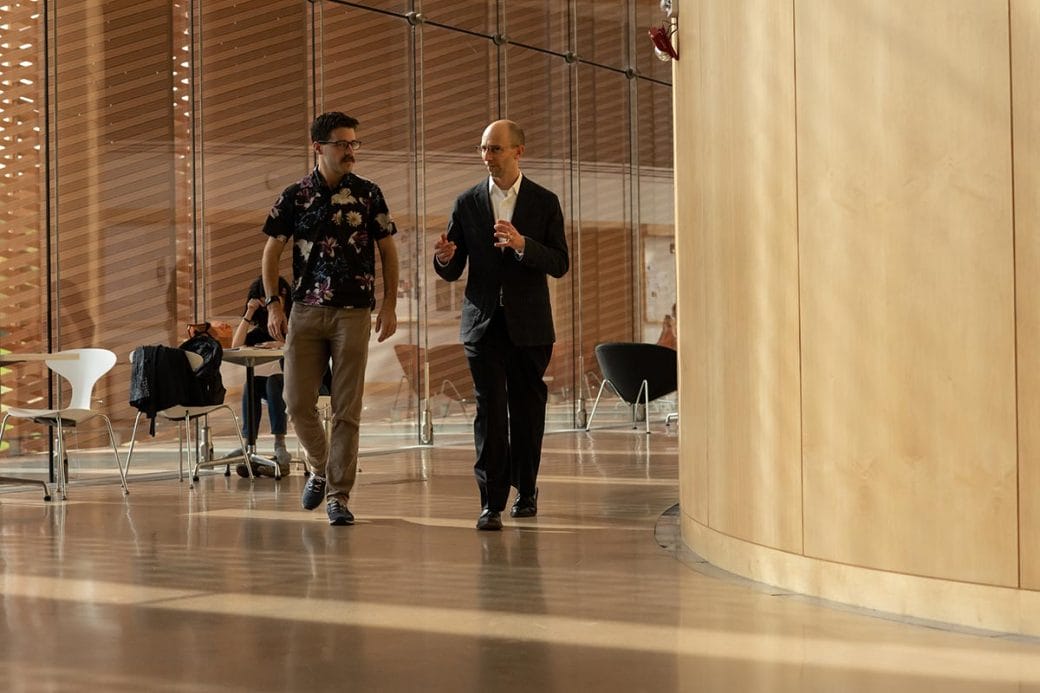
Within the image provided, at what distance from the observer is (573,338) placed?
1262 cm

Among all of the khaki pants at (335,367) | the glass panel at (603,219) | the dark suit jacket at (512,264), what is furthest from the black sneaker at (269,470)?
the glass panel at (603,219)

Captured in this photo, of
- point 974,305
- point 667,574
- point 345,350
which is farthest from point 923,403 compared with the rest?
point 345,350

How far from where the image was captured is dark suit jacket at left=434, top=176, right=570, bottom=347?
17.6 ft

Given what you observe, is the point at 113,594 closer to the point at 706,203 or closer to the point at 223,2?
the point at 706,203

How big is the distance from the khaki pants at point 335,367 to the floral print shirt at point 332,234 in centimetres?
6

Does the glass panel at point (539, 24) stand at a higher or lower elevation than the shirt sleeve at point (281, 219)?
higher

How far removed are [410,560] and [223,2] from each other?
19.6 feet

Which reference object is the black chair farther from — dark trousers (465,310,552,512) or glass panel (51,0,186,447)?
dark trousers (465,310,552,512)

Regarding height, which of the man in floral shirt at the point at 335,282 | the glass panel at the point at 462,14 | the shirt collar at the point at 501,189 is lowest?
the man in floral shirt at the point at 335,282

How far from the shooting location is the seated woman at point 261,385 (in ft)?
27.0

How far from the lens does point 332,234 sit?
555cm

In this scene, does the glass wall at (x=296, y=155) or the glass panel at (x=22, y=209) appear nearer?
the glass panel at (x=22, y=209)

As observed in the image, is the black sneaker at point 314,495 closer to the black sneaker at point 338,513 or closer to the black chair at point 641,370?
the black sneaker at point 338,513

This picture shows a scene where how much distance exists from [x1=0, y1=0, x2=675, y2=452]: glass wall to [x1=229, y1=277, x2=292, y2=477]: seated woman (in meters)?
0.60
